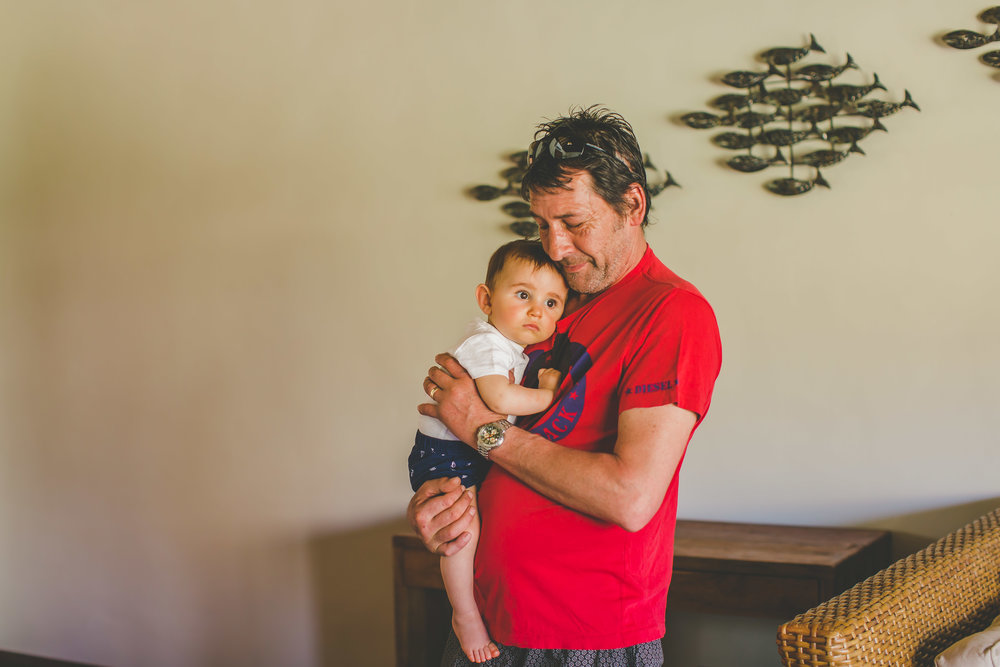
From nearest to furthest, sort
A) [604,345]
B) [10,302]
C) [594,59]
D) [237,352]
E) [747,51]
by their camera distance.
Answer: [604,345], [747,51], [594,59], [237,352], [10,302]

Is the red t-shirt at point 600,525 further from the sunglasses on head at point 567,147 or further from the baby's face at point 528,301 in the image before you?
the sunglasses on head at point 567,147

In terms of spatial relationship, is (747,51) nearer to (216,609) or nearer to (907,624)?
(907,624)

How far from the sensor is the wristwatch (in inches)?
59.1

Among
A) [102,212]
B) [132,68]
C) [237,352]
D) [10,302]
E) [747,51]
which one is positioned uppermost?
[132,68]

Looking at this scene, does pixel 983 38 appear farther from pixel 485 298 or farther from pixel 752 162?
pixel 485 298

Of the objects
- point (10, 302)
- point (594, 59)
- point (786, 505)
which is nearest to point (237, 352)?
point (10, 302)

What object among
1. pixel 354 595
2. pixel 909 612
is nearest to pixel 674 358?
pixel 909 612

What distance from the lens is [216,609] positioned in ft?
11.7

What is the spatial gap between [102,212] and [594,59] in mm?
2143

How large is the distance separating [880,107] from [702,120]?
0.51m

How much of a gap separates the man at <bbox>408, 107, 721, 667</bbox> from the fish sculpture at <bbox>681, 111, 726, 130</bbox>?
1.22m

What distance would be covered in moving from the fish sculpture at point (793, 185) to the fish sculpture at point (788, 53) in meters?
0.34

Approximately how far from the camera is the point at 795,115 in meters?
2.67

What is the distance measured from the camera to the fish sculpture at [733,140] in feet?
8.90
